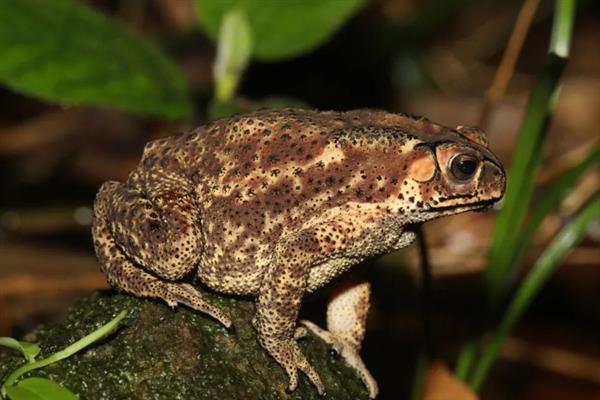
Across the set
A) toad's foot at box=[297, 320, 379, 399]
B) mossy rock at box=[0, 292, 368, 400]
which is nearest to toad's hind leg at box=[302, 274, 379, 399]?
toad's foot at box=[297, 320, 379, 399]

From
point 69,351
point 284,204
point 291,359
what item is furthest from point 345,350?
point 69,351

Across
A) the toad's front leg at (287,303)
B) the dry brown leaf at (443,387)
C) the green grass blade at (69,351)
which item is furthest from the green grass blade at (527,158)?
the green grass blade at (69,351)

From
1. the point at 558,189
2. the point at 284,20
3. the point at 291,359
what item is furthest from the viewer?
the point at 284,20

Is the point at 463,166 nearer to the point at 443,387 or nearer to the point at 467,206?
the point at 467,206

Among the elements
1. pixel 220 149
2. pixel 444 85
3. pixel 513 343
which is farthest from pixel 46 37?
pixel 444 85

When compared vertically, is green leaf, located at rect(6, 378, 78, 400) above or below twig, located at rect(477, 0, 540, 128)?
below

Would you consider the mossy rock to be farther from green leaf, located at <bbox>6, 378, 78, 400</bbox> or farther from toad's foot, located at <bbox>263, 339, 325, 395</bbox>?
green leaf, located at <bbox>6, 378, 78, 400</bbox>

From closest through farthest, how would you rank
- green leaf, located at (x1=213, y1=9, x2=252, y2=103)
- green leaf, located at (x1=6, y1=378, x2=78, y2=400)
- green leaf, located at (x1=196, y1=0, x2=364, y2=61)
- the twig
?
1. green leaf, located at (x1=6, y1=378, x2=78, y2=400)
2. green leaf, located at (x1=213, y1=9, x2=252, y2=103)
3. green leaf, located at (x1=196, y1=0, x2=364, y2=61)
4. the twig
